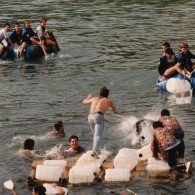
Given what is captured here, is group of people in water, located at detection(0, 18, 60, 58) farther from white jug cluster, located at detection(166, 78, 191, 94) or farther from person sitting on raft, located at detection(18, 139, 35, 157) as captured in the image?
person sitting on raft, located at detection(18, 139, 35, 157)

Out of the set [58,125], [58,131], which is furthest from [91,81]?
[58,125]

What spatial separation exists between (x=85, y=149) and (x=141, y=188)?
3313 mm

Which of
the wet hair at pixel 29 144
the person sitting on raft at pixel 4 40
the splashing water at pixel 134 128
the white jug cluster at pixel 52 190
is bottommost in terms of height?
the white jug cluster at pixel 52 190

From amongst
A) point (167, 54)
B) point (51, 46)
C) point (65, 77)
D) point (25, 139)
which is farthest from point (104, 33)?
point (25, 139)

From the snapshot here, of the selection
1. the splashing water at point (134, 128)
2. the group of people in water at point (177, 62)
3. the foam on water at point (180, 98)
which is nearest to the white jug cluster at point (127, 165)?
the splashing water at point (134, 128)

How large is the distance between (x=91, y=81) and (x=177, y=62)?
4.48 m

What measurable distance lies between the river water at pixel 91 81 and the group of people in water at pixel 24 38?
83 cm

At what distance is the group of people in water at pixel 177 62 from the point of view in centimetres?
2425

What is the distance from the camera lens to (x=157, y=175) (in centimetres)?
1594

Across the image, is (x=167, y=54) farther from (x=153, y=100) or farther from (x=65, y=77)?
(x=65, y=77)

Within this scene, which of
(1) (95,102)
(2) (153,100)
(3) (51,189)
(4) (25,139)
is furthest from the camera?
(2) (153,100)

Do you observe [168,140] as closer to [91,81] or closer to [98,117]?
[98,117]

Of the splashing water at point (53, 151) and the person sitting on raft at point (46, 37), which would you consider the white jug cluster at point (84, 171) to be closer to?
the splashing water at point (53, 151)

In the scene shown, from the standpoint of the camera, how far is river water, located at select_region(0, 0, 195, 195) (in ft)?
59.8
